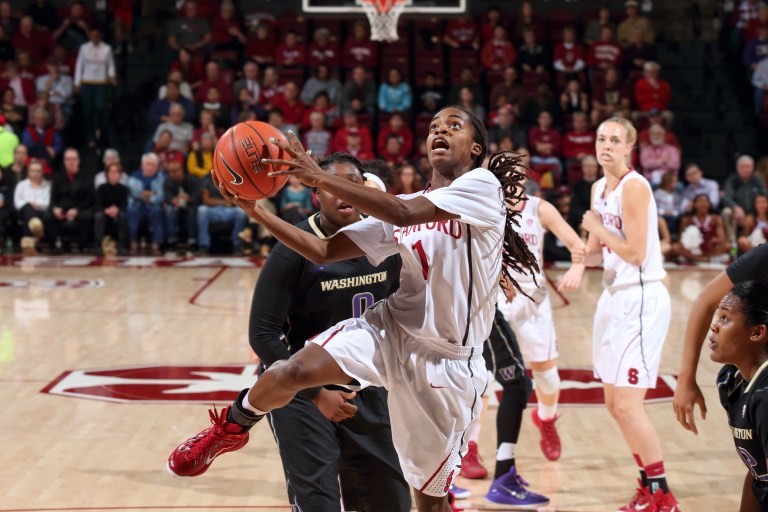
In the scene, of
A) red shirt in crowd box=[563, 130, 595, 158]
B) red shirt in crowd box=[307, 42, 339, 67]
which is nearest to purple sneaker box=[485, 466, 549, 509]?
red shirt in crowd box=[563, 130, 595, 158]

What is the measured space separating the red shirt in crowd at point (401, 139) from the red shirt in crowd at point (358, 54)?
2312mm

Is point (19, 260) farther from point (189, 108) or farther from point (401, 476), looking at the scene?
point (401, 476)

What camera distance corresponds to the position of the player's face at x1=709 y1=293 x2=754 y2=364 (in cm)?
358

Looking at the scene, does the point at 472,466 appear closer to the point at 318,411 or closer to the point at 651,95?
A: the point at 318,411

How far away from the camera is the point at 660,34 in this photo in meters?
19.9

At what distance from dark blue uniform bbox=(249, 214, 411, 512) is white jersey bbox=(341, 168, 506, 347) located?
47cm

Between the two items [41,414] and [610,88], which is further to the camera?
[610,88]

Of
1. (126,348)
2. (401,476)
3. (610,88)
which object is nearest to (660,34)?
(610,88)

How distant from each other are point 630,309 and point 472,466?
1255 mm

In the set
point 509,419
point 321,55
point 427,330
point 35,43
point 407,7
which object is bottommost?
point 509,419

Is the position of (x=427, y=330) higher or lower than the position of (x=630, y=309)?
higher

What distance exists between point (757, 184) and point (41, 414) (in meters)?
11.6

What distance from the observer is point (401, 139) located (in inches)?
635

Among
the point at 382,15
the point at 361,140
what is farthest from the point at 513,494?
the point at 361,140
